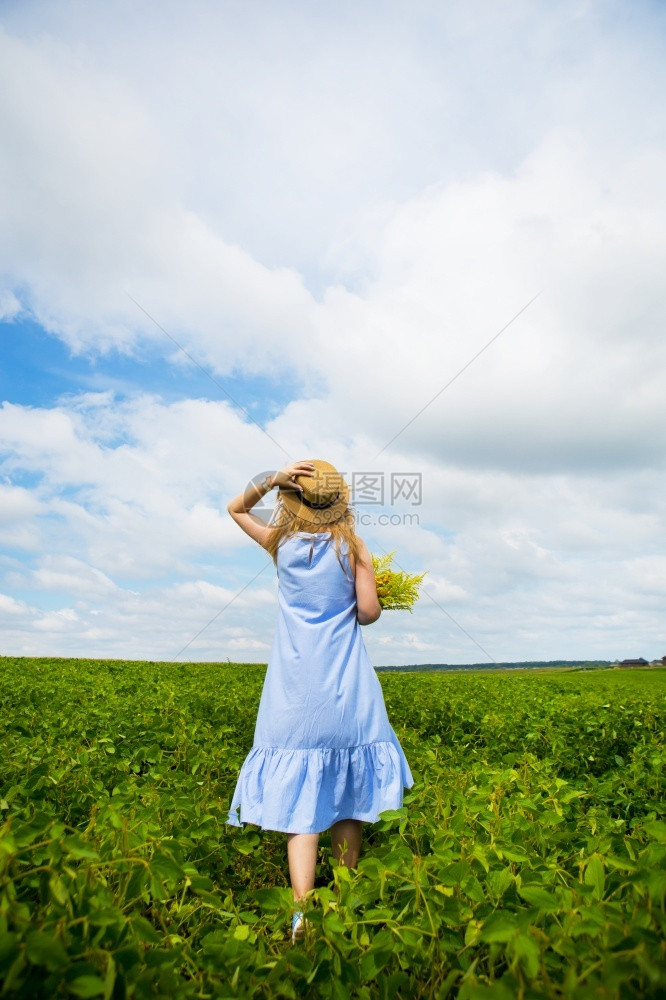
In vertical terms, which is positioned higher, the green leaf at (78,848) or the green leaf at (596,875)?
the green leaf at (78,848)

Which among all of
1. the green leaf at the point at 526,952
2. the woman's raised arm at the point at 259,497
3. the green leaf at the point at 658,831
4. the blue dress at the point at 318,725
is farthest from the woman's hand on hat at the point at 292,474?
the green leaf at the point at 526,952

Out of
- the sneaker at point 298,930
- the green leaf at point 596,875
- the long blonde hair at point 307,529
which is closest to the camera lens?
the green leaf at point 596,875

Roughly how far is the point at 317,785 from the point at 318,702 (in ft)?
1.27

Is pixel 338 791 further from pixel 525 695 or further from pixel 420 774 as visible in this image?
pixel 525 695

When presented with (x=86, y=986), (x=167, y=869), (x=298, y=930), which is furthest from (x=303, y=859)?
(x=86, y=986)

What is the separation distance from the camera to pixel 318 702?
3.39 m

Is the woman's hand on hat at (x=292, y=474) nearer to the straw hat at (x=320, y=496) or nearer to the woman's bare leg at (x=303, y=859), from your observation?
the straw hat at (x=320, y=496)

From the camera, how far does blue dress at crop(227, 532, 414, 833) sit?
3.31 metres

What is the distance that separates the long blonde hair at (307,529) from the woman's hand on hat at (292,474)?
4.2 inches

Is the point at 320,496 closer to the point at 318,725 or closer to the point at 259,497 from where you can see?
the point at 259,497

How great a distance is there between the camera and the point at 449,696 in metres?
8.95

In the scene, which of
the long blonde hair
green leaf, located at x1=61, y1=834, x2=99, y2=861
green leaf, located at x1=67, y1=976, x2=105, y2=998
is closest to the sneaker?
green leaf, located at x1=61, y1=834, x2=99, y2=861

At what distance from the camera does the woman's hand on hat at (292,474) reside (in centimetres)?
373

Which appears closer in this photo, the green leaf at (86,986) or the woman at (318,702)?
the green leaf at (86,986)
